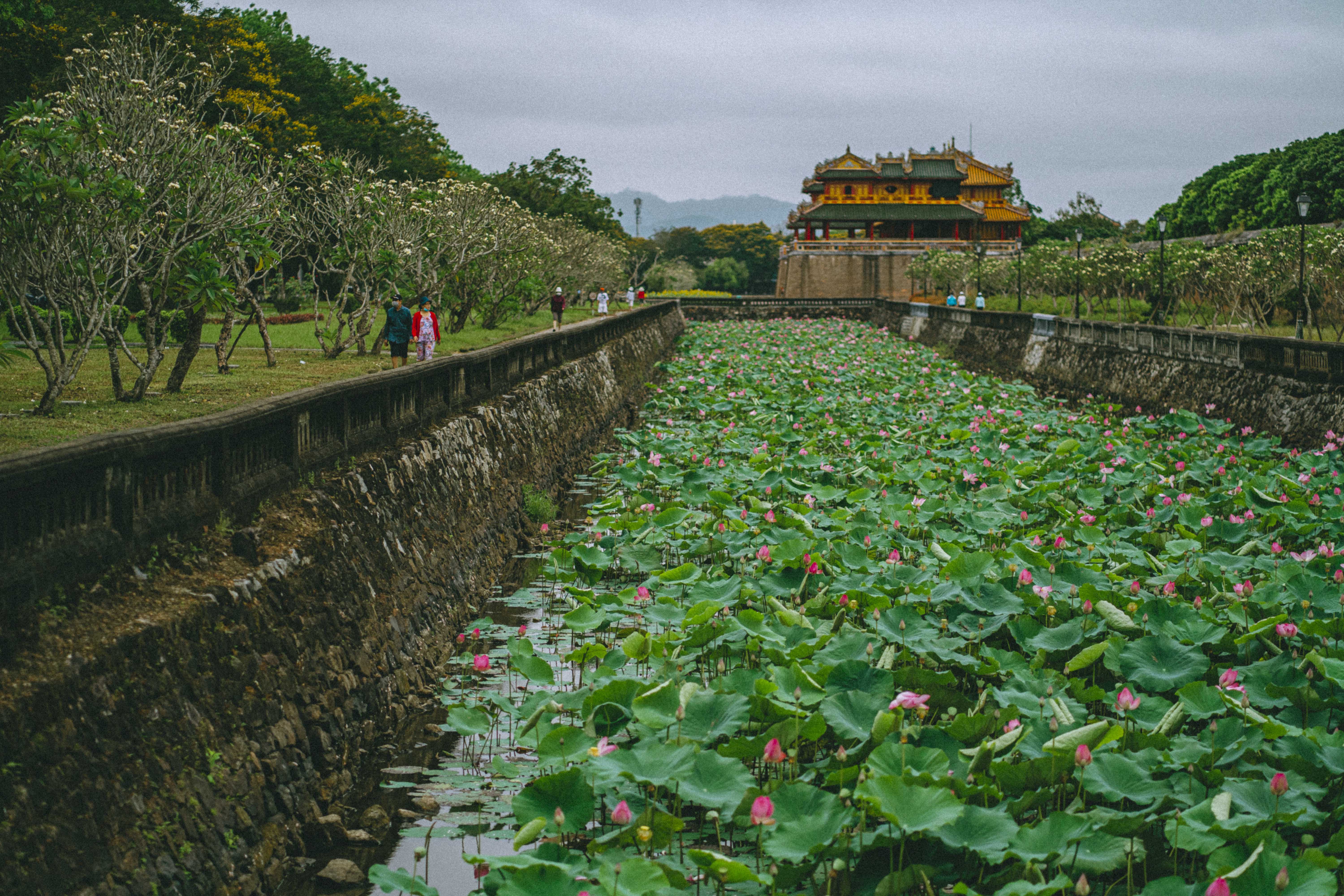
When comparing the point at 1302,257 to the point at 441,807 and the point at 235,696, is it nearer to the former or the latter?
the point at 441,807

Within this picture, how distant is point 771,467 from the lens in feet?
31.2

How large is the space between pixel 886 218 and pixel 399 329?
53.2 meters

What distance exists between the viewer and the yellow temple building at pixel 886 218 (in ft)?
202

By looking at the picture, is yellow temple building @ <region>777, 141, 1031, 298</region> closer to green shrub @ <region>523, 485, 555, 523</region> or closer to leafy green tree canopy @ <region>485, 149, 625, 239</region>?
leafy green tree canopy @ <region>485, 149, 625, 239</region>

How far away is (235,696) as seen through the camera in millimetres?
3768

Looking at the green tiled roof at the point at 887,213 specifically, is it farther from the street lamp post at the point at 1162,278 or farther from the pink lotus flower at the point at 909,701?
the pink lotus flower at the point at 909,701

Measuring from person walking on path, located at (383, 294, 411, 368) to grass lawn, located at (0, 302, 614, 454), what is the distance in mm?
342

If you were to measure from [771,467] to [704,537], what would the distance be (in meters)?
2.23

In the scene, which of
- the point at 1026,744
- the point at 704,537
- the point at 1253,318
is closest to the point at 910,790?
the point at 1026,744

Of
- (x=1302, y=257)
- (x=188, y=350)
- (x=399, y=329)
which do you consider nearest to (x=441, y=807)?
(x=188, y=350)

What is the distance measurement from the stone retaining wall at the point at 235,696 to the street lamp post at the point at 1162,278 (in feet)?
63.8

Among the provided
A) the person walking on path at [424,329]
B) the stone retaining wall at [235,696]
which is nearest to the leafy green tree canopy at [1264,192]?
the person walking on path at [424,329]

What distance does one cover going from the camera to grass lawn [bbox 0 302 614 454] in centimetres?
775

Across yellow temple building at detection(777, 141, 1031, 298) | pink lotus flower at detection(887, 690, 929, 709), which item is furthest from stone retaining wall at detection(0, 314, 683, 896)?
yellow temple building at detection(777, 141, 1031, 298)
